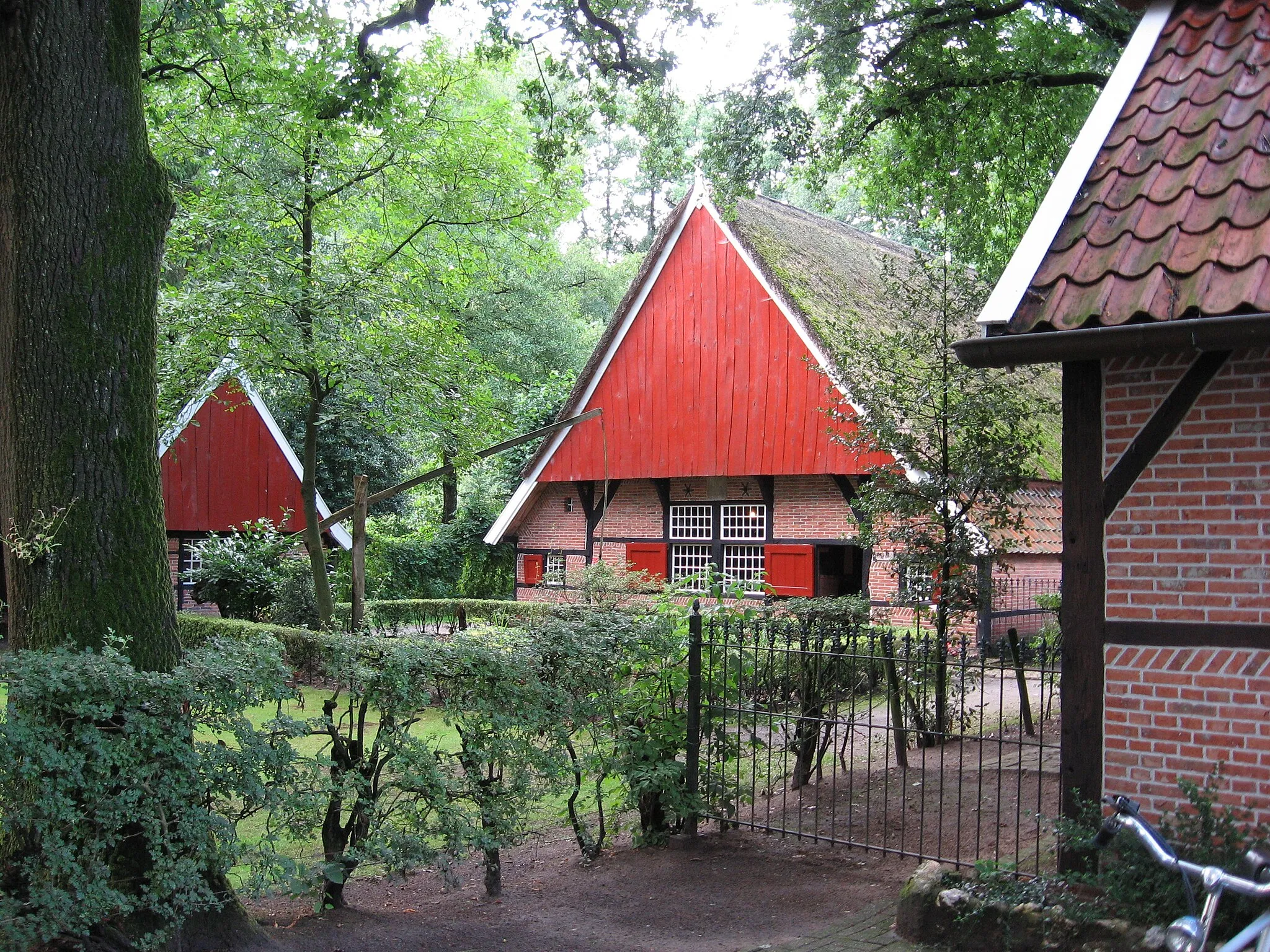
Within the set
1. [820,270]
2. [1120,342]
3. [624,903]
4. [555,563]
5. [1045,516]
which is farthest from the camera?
[555,563]

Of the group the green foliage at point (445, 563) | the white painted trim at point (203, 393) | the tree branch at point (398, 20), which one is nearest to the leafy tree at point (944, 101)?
the tree branch at point (398, 20)

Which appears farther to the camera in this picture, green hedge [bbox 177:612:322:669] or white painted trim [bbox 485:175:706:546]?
white painted trim [bbox 485:175:706:546]

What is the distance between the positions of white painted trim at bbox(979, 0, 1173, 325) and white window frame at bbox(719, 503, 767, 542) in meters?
12.8

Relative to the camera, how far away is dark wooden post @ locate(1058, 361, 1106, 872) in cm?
498

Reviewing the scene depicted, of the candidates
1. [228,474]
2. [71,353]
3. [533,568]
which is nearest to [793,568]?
[533,568]

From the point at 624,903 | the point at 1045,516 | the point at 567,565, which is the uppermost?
the point at 1045,516

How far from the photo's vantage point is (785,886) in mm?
6180

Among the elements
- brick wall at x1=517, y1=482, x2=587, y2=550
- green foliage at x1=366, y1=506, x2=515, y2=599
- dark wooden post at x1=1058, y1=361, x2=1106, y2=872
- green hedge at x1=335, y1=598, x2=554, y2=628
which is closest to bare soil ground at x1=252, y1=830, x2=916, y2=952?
dark wooden post at x1=1058, y1=361, x2=1106, y2=872

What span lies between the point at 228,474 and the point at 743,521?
10970 millimetres

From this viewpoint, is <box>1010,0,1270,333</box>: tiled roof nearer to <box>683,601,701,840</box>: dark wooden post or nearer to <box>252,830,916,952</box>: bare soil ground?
<box>683,601,701,840</box>: dark wooden post

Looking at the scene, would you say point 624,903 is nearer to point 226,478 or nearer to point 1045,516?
point 1045,516

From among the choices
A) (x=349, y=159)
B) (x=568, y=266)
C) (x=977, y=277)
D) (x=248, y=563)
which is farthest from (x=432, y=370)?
(x=568, y=266)

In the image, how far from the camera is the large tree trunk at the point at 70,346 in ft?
15.5

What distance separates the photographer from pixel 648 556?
65.8ft
